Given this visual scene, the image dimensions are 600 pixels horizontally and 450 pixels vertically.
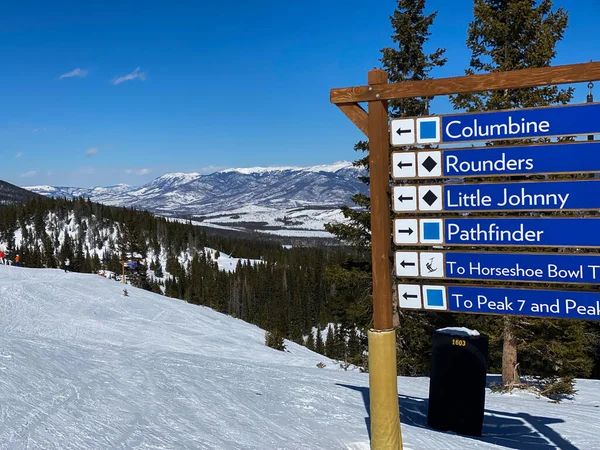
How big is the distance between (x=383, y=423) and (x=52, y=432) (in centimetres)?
376

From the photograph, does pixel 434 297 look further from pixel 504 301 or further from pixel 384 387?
pixel 384 387

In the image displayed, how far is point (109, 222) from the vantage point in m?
139

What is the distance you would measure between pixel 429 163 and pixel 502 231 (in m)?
1.09

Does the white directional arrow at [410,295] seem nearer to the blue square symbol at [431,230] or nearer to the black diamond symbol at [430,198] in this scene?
the blue square symbol at [431,230]

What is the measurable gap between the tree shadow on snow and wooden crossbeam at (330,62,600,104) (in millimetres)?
4824

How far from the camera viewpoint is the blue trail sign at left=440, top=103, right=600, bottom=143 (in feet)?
14.8

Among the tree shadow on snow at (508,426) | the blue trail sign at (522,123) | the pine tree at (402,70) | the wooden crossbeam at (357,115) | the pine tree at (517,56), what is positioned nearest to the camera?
the blue trail sign at (522,123)

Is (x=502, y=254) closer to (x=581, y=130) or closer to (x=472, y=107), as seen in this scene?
(x=581, y=130)

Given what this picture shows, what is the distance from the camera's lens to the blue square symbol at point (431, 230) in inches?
203

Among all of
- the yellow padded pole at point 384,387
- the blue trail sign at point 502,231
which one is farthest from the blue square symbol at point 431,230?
the yellow padded pole at point 384,387

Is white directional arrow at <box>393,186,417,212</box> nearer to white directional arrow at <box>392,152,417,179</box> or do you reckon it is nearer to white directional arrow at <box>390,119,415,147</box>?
white directional arrow at <box>392,152,417,179</box>

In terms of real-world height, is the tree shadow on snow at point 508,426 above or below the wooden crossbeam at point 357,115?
below

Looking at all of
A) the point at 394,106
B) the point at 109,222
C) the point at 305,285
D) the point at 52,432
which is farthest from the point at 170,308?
the point at 109,222

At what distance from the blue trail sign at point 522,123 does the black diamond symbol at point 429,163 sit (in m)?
0.25
